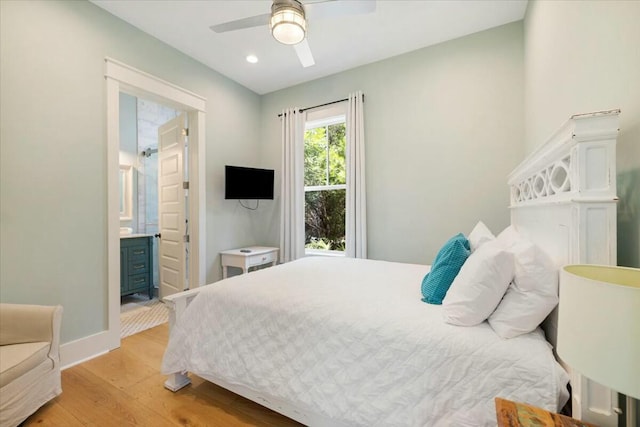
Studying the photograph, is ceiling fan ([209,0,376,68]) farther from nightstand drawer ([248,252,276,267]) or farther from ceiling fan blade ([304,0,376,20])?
nightstand drawer ([248,252,276,267])

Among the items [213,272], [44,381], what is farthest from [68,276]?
[213,272]

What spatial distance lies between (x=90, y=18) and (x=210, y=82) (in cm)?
120

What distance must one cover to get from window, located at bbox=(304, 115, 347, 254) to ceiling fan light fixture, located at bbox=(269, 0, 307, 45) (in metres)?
2.00

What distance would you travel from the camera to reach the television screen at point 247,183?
3346mm

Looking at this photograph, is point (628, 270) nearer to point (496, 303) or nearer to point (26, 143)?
point (496, 303)

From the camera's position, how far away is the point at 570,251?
932 millimetres

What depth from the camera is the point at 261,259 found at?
344 cm

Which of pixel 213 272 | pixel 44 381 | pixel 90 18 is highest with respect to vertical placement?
pixel 90 18

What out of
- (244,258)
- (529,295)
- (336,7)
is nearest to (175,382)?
(244,258)

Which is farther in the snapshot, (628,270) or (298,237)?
(298,237)

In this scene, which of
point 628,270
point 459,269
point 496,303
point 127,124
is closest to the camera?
point 628,270

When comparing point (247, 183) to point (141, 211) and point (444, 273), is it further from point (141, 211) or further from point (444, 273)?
point (444, 273)

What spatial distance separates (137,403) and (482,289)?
6.89 ft

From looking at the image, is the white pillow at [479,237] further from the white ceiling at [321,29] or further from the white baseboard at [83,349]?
the white baseboard at [83,349]
